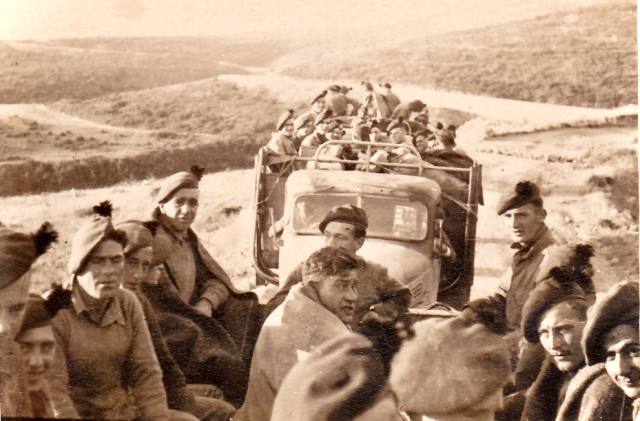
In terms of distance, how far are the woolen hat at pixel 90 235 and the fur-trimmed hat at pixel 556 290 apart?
230 cm

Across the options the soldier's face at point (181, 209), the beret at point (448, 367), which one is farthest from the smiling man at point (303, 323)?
the soldier's face at point (181, 209)

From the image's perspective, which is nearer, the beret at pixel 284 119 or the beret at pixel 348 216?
the beret at pixel 348 216

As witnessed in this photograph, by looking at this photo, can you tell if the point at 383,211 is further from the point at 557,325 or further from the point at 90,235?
the point at 90,235

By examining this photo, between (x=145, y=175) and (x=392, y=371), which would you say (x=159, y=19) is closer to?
(x=145, y=175)

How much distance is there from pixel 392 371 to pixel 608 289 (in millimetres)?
1277

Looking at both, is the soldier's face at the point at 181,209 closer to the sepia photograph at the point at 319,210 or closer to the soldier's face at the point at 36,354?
the sepia photograph at the point at 319,210

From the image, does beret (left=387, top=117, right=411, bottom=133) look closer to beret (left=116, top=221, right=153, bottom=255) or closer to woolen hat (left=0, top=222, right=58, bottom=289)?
beret (left=116, top=221, right=153, bottom=255)

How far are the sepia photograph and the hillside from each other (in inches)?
0.5

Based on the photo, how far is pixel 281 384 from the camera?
6.34 meters

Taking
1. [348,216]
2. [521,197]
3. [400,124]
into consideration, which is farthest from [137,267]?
[521,197]

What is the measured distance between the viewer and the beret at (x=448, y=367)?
6266 millimetres

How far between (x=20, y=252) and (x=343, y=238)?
1762mm

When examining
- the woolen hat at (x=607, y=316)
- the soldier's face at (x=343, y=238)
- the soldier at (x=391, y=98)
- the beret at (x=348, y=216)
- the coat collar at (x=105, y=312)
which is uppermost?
the soldier at (x=391, y=98)

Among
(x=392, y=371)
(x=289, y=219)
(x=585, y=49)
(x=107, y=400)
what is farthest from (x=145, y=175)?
(x=585, y=49)
